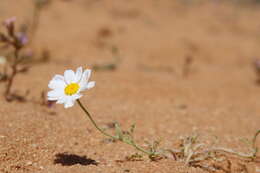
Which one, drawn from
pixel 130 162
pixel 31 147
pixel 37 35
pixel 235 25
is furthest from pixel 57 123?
pixel 235 25

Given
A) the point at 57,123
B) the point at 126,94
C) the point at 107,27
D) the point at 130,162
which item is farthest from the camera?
the point at 107,27

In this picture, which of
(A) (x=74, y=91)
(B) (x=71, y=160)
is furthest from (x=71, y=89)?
(B) (x=71, y=160)

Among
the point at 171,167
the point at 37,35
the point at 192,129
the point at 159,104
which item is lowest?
the point at 171,167

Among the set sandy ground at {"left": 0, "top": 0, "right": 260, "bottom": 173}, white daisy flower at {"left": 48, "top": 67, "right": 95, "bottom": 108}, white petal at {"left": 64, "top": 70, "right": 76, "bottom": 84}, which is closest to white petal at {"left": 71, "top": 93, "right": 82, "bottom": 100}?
white daisy flower at {"left": 48, "top": 67, "right": 95, "bottom": 108}

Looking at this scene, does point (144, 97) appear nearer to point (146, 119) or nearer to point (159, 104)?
point (159, 104)

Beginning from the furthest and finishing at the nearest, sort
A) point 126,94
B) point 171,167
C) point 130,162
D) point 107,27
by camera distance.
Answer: point 107,27
point 126,94
point 130,162
point 171,167

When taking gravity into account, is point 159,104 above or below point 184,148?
above
